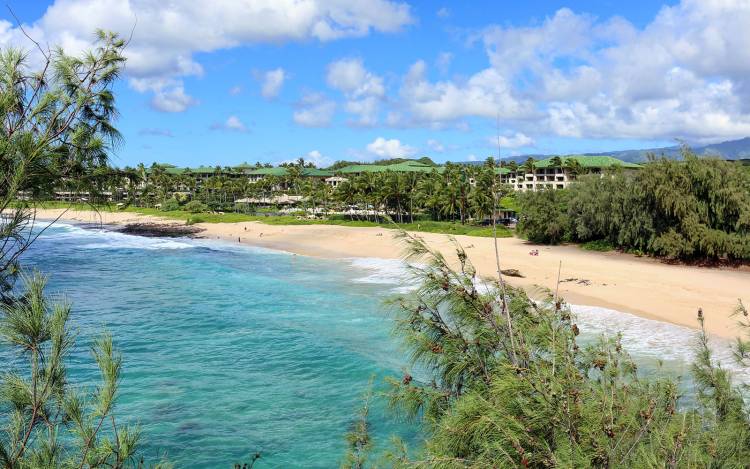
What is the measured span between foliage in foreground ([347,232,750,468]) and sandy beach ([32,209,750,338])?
8.34 m

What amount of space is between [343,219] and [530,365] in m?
73.1

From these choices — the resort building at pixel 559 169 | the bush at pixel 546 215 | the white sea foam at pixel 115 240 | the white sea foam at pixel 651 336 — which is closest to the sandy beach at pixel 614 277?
the white sea foam at pixel 651 336

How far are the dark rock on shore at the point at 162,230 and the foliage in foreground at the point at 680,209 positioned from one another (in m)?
47.4

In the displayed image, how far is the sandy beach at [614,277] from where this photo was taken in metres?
23.8

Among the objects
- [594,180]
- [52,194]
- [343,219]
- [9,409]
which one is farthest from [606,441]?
[343,219]

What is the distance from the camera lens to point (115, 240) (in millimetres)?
62500

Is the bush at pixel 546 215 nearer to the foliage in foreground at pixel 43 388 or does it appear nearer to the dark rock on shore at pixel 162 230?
the dark rock on shore at pixel 162 230

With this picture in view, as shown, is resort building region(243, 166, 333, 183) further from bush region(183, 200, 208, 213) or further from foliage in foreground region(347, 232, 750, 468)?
foliage in foreground region(347, 232, 750, 468)

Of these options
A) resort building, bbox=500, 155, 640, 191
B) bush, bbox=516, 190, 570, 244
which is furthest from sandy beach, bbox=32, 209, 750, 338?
resort building, bbox=500, 155, 640, 191

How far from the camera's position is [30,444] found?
4.30 meters

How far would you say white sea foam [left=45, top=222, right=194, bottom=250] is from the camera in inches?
2203

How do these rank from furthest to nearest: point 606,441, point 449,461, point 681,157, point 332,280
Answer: point 681,157
point 332,280
point 449,461
point 606,441

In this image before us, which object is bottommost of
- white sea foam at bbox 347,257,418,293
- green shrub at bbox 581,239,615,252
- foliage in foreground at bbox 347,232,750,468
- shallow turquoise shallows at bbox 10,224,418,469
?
shallow turquoise shallows at bbox 10,224,418,469

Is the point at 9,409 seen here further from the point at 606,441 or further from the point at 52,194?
the point at 606,441
